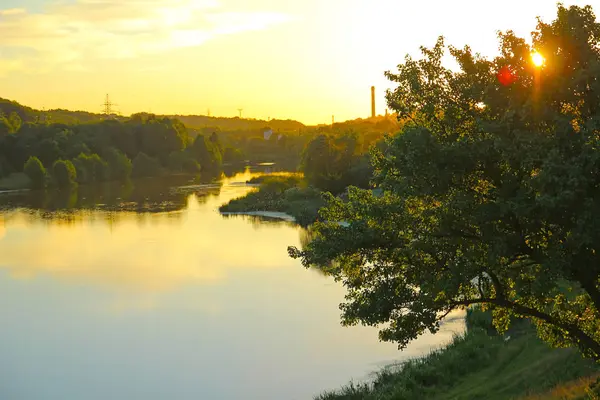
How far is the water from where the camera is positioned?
27.2 meters

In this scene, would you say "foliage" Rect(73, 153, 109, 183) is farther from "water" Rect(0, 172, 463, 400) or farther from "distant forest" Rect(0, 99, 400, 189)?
"water" Rect(0, 172, 463, 400)

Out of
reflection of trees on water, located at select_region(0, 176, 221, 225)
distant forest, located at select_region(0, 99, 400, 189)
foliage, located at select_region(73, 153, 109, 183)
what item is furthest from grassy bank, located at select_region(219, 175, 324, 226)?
Answer: foliage, located at select_region(73, 153, 109, 183)

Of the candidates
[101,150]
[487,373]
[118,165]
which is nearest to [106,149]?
[101,150]

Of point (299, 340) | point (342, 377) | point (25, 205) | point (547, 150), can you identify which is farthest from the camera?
point (25, 205)

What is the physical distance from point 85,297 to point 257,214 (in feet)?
132

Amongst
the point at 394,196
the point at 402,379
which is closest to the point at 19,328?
the point at 402,379

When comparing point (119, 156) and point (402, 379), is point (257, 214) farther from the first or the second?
point (119, 156)

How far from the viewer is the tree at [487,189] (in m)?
12.9

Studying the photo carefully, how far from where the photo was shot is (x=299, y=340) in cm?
3153

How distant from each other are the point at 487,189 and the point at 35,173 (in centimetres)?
11778

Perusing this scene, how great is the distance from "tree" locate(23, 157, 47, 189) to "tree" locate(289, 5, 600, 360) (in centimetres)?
11320

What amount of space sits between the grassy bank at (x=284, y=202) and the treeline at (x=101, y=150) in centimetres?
5122

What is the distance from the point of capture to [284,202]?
8356cm

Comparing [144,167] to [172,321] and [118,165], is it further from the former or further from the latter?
[172,321]
